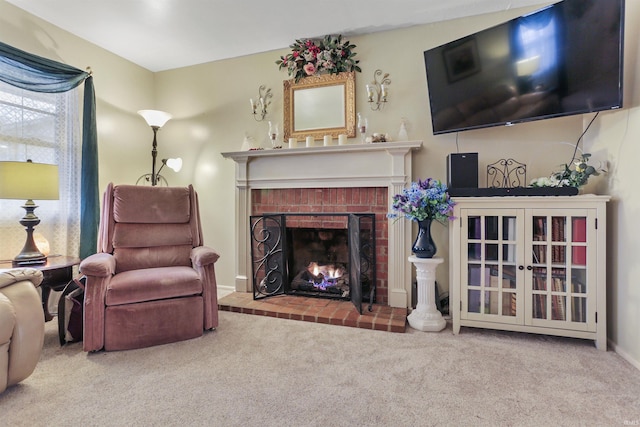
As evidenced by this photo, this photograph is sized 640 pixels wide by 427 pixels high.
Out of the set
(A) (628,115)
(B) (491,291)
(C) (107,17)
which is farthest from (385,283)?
(C) (107,17)

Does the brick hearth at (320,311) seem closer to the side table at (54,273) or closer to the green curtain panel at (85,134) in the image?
the side table at (54,273)

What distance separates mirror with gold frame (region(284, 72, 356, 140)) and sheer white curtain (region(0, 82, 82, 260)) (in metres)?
1.97

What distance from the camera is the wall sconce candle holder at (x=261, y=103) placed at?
3.17 metres

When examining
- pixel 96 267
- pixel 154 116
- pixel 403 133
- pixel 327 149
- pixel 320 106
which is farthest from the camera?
pixel 154 116

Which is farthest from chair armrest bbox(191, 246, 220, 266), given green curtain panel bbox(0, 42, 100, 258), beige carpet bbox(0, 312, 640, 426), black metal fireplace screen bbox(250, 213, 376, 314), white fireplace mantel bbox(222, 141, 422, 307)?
green curtain panel bbox(0, 42, 100, 258)

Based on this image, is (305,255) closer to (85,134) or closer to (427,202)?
(427,202)

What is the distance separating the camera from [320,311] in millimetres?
2568

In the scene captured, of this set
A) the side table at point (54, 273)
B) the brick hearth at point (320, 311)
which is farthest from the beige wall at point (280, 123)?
the side table at point (54, 273)

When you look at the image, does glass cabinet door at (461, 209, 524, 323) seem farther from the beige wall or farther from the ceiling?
the ceiling

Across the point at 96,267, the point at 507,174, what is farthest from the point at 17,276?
the point at 507,174

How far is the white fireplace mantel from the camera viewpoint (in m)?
2.64

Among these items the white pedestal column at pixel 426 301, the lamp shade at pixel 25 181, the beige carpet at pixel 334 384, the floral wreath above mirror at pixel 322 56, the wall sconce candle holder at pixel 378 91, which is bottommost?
the beige carpet at pixel 334 384

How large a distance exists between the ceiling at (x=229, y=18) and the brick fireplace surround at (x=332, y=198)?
1062mm

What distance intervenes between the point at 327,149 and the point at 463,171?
1133 mm
